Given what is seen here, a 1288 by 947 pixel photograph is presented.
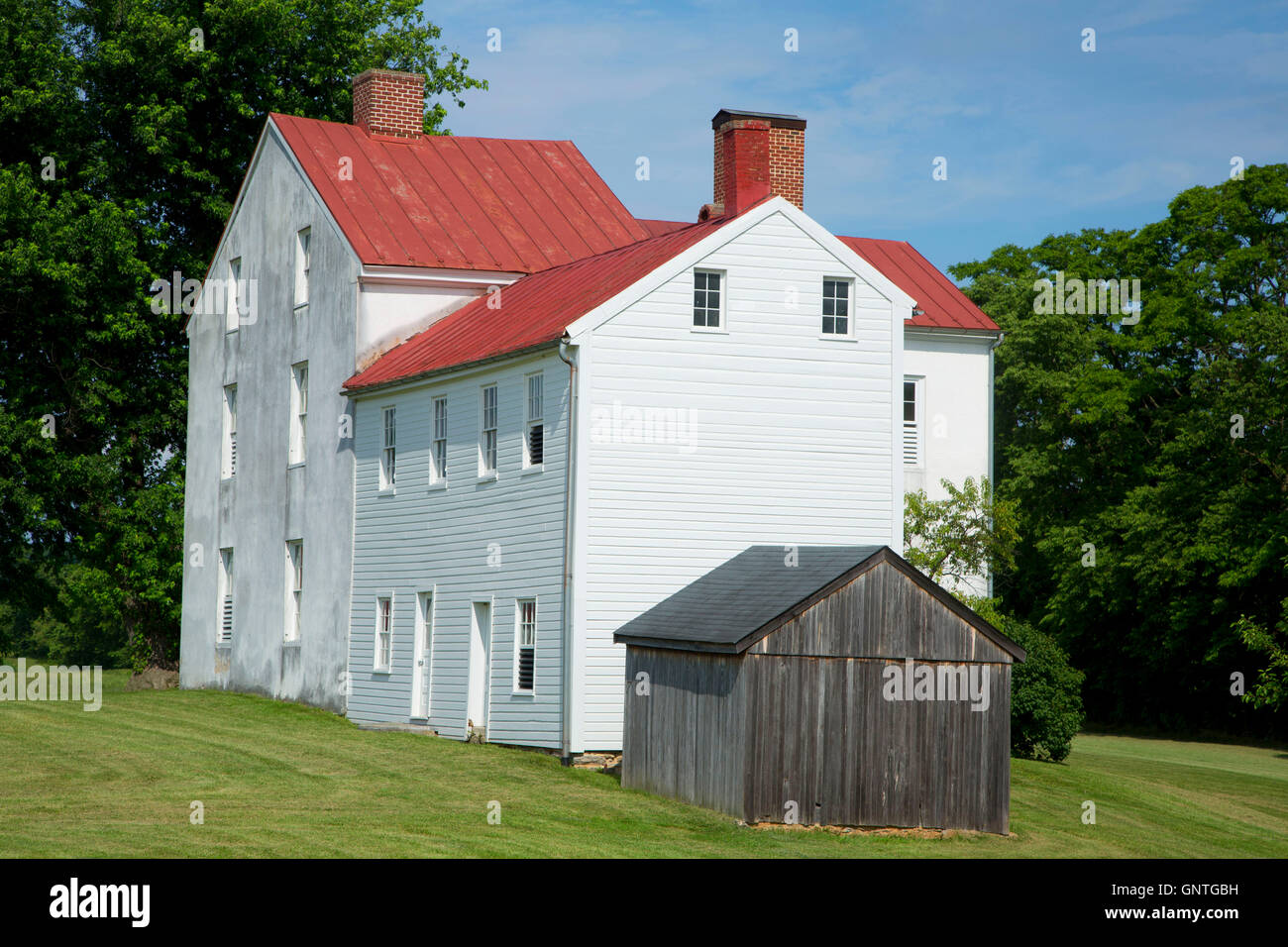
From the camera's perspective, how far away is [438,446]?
30.7m

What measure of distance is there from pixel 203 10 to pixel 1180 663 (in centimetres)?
3375

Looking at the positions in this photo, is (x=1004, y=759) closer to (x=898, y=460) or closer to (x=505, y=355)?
(x=898, y=460)

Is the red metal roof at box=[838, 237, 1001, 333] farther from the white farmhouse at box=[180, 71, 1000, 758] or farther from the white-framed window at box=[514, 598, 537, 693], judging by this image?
the white-framed window at box=[514, 598, 537, 693]

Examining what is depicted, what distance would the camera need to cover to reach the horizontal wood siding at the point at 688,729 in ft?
70.7

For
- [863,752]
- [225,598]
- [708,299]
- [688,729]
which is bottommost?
[863,752]

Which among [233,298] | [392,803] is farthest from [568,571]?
[233,298]

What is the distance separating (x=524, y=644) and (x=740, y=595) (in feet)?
17.5

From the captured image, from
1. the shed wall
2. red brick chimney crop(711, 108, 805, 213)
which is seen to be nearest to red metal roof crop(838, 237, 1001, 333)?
red brick chimney crop(711, 108, 805, 213)

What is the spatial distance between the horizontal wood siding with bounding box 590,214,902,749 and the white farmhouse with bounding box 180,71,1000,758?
0.14 ft

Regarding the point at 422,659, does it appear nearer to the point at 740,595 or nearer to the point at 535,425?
the point at 535,425

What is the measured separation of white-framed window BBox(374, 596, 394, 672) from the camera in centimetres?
3161

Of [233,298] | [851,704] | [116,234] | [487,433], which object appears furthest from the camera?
[116,234]

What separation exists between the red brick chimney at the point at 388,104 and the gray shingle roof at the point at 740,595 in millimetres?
17319

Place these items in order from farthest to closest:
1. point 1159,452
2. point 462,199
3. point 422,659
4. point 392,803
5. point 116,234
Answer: point 1159,452
point 116,234
point 462,199
point 422,659
point 392,803
